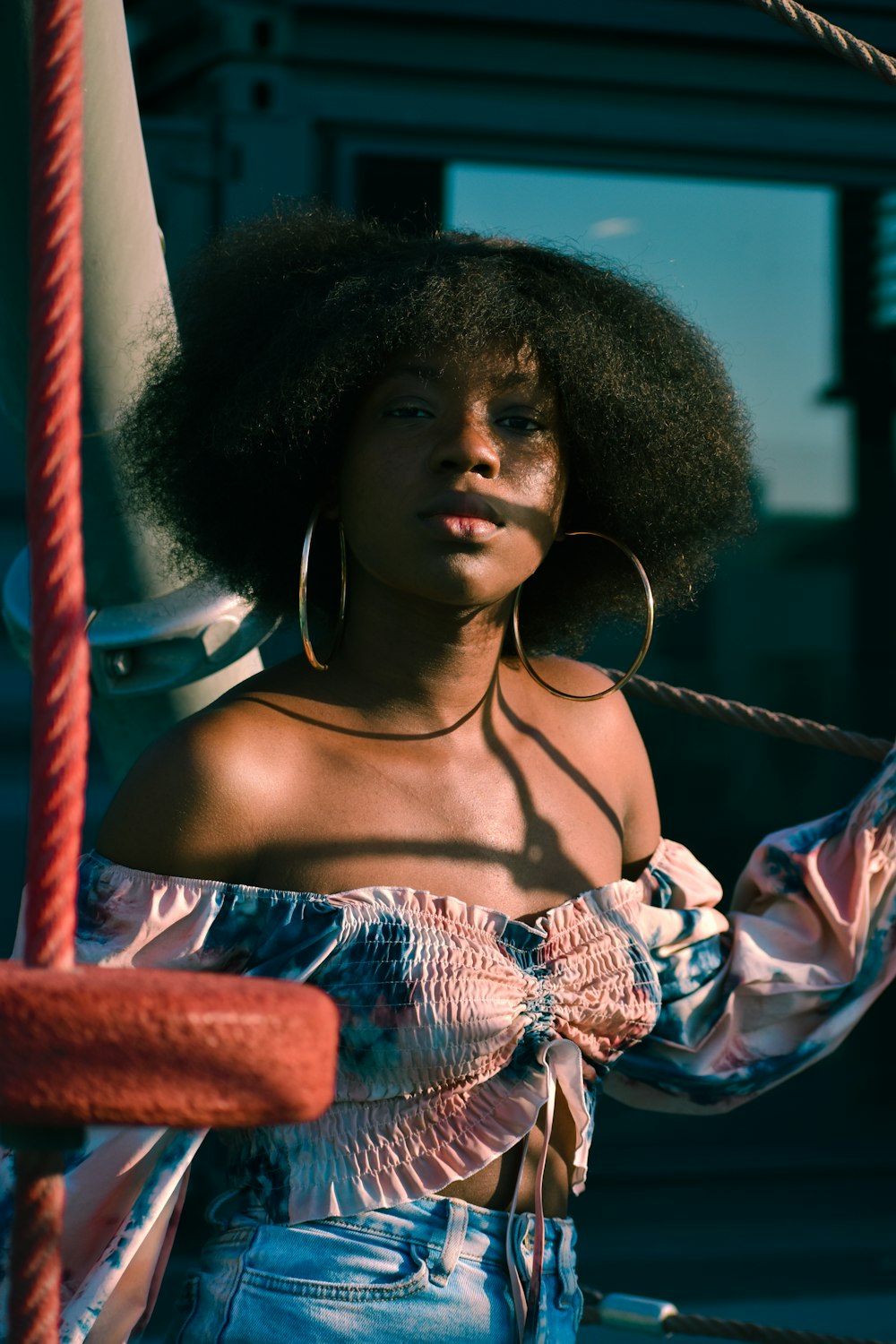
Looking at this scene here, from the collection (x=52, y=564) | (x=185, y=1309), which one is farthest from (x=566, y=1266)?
(x=52, y=564)

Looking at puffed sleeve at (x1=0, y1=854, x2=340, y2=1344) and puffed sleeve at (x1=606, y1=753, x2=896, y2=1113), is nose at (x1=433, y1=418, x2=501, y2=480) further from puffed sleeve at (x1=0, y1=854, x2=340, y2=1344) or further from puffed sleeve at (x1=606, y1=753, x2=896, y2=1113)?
puffed sleeve at (x1=606, y1=753, x2=896, y2=1113)

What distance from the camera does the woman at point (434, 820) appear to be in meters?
1.20

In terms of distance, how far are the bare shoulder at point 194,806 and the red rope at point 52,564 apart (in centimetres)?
63

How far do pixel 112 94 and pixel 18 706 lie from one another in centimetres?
193

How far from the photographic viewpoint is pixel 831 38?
4.40 feet

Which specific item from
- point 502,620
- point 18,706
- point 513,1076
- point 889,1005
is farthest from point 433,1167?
point 889,1005

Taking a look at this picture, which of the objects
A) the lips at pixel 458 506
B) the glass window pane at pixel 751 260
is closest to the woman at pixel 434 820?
the lips at pixel 458 506

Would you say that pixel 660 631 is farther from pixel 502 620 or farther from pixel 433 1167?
pixel 433 1167

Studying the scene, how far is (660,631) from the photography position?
3430 millimetres

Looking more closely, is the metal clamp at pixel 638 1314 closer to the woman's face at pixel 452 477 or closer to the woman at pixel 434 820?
the woman at pixel 434 820

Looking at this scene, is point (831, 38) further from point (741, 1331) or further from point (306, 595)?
point (741, 1331)

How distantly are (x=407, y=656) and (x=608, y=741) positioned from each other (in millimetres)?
279

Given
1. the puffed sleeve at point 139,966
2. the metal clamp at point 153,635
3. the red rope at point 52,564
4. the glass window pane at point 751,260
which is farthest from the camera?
the glass window pane at point 751,260

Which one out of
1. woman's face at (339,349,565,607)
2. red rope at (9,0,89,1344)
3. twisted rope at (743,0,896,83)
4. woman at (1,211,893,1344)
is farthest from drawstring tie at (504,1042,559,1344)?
twisted rope at (743,0,896,83)
